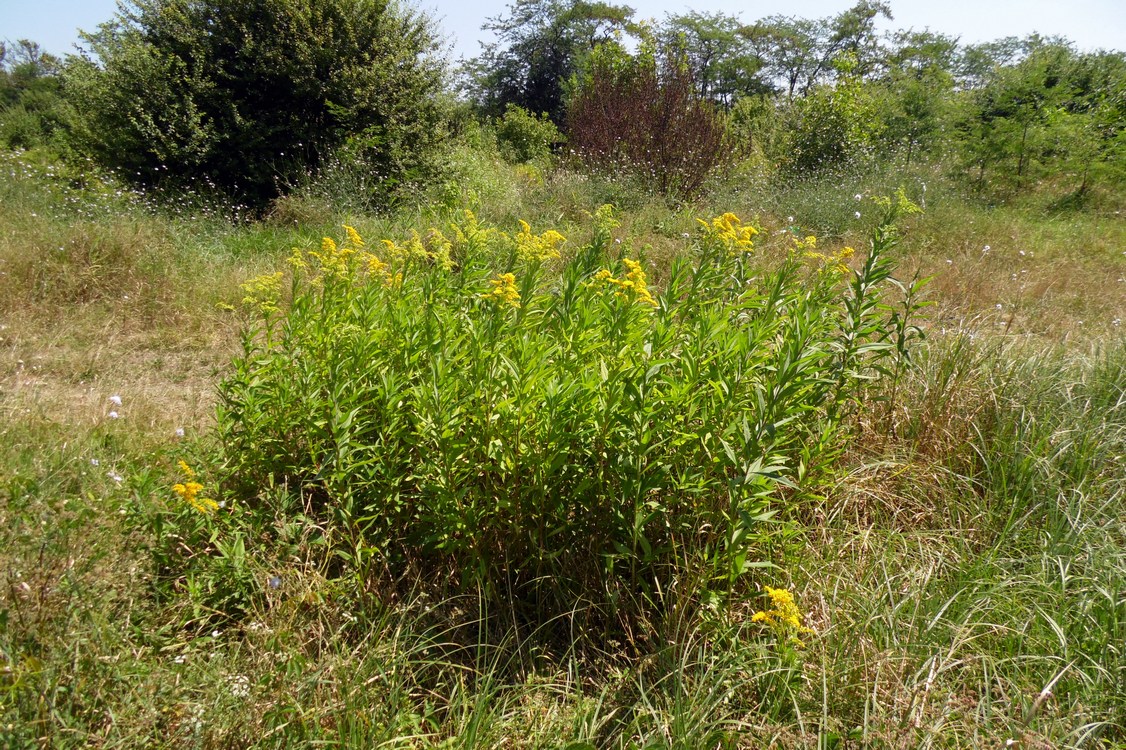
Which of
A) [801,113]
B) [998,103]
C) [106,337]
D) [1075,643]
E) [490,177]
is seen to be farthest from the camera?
[801,113]

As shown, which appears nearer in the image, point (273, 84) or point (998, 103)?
point (273, 84)

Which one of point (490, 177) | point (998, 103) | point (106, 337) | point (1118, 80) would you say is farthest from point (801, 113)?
point (106, 337)

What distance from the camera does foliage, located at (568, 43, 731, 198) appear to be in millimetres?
10234

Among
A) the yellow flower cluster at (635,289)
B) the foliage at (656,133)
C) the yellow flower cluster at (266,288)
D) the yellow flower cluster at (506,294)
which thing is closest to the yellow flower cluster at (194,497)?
the yellow flower cluster at (266,288)

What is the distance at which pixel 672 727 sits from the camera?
6.00 ft

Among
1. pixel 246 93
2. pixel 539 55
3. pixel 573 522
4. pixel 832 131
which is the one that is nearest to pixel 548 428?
pixel 573 522

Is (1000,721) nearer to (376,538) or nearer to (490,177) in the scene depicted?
(376,538)

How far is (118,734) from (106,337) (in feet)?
13.3

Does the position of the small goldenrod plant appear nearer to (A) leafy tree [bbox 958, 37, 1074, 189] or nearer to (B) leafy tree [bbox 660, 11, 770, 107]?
(A) leafy tree [bbox 958, 37, 1074, 189]

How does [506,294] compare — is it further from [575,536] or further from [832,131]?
[832,131]

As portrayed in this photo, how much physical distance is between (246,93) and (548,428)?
29.6 feet

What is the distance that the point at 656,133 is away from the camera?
421 inches

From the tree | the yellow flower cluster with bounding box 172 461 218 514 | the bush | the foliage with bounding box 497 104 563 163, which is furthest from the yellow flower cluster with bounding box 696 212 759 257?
the foliage with bounding box 497 104 563 163

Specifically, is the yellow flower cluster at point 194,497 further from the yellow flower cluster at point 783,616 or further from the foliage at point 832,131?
the foliage at point 832,131
